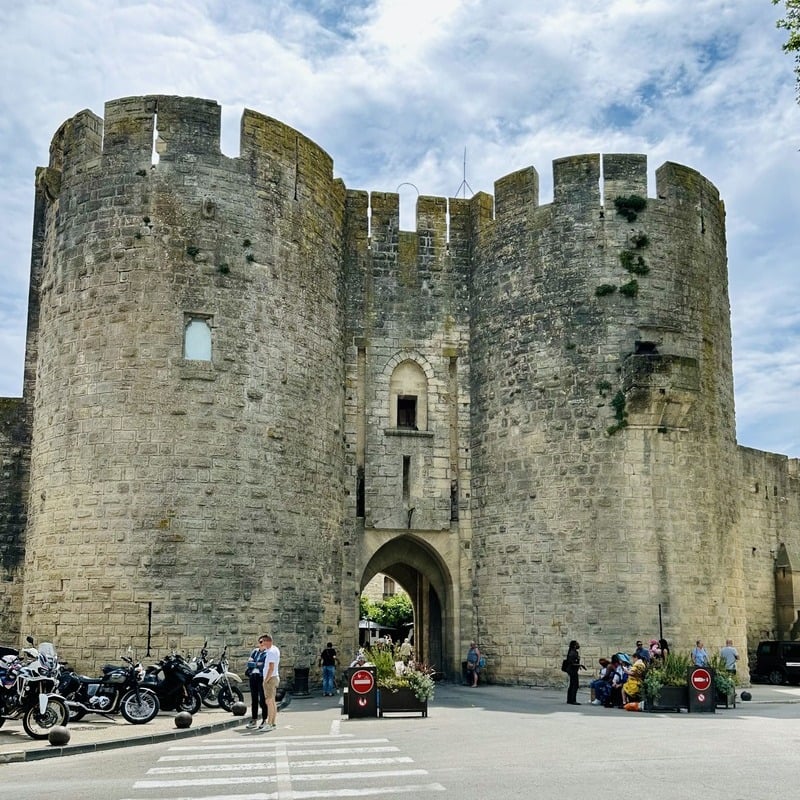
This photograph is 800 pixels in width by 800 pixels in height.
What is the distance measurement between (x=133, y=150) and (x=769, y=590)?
19934mm

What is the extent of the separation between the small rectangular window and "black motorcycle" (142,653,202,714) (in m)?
9.14

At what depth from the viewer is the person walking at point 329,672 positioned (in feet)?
61.9

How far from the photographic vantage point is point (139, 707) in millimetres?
13898

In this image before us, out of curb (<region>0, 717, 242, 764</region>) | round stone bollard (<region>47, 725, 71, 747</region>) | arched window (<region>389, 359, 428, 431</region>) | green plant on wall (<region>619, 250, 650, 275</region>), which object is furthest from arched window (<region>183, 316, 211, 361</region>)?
green plant on wall (<region>619, 250, 650, 275</region>)

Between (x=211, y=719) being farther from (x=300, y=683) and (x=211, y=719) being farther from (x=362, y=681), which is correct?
(x=300, y=683)

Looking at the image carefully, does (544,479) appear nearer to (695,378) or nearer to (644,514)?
(644,514)

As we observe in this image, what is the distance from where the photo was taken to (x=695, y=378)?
2028cm

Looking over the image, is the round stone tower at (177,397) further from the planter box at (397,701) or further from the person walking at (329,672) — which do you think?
the planter box at (397,701)

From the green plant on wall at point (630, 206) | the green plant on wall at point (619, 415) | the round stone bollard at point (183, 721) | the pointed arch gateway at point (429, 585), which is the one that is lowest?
the round stone bollard at point (183, 721)

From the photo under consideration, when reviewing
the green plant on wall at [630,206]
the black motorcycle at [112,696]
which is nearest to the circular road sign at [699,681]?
the black motorcycle at [112,696]

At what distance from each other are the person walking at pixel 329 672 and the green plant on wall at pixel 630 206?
10925 mm

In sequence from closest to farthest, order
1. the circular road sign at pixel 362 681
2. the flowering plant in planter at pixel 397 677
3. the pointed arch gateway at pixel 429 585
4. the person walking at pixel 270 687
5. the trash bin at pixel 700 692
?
the person walking at pixel 270 687 → the circular road sign at pixel 362 681 → the flowering plant in planter at pixel 397 677 → the trash bin at pixel 700 692 → the pointed arch gateway at pixel 429 585

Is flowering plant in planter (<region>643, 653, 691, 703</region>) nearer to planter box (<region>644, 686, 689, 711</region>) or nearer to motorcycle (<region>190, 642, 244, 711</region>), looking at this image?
planter box (<region>644, 686, 689, 711</region>)

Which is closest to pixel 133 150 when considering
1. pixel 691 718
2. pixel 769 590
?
pixel 691 718
